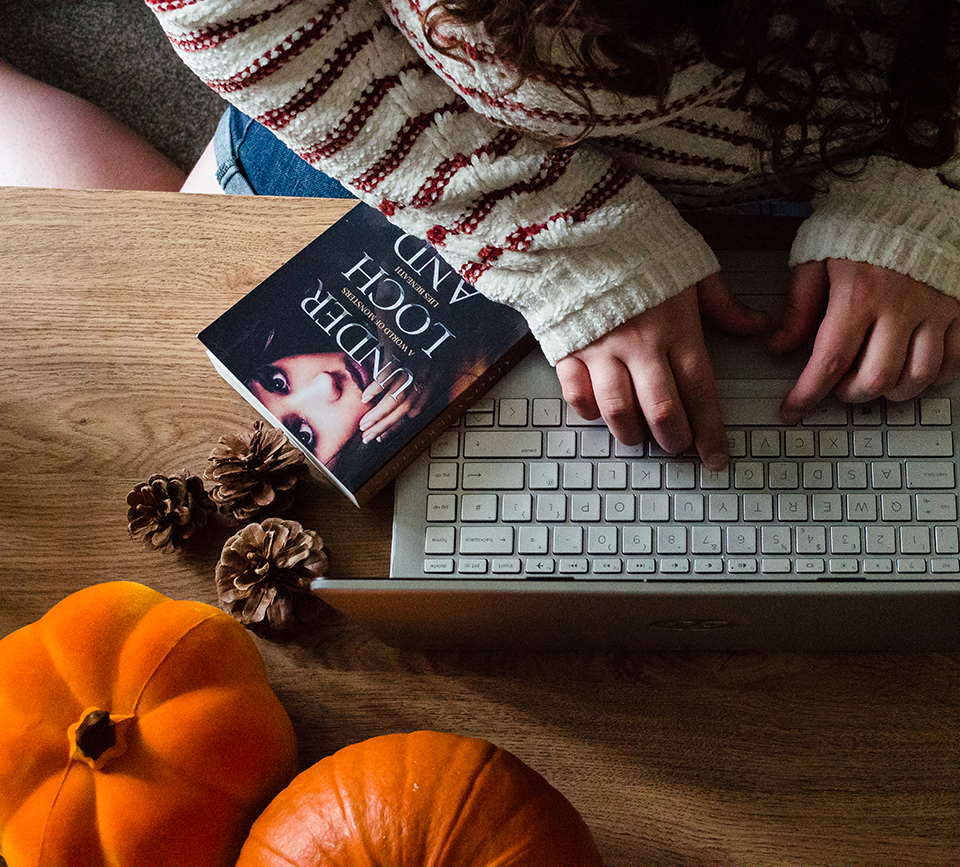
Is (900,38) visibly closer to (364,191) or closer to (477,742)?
(364,191)

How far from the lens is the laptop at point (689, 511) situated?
47 centimetres

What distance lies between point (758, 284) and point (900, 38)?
17 cm

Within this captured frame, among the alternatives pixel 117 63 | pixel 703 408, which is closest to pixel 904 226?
pixel 703 408

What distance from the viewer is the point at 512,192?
0.51 m

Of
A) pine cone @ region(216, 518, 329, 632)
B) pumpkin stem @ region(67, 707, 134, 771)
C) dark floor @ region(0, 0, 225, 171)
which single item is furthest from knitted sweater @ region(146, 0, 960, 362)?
dark floor @ region(0, 0, 225, 171)

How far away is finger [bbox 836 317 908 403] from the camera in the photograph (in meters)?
0.49

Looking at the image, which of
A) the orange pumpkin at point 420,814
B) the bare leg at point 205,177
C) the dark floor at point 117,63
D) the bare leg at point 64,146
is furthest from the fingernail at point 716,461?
the dark floor at point 117,63

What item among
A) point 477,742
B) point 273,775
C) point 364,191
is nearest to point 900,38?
point 364,191

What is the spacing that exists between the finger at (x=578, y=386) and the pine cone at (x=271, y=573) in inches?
8.1

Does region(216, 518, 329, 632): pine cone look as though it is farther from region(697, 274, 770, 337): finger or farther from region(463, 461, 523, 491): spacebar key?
region(697, 274, 770, 337): finger

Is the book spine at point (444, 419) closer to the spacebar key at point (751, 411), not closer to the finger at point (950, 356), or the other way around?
the spacebar key at point (751, 411)

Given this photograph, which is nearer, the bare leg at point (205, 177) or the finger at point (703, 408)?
the finger at point (703, 408)

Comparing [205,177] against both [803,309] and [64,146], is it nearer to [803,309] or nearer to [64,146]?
[64,146]

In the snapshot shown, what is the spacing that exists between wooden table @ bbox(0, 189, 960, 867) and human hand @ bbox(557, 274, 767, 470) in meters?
0.16
